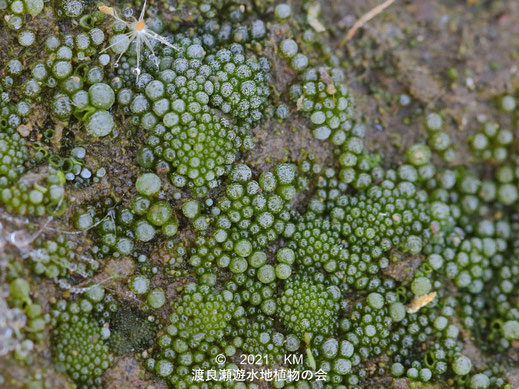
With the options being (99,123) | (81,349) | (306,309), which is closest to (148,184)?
(99,123)

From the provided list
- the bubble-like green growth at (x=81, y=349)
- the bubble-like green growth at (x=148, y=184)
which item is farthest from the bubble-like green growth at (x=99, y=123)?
the bubble-like green growth at (x=81, y=349)

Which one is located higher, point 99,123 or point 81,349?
point 99,123

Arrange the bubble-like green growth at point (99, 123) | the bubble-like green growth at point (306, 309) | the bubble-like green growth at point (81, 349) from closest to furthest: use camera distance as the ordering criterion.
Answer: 1. the bubble-like green growth at point (81, 349)
2. the bubble-like green growth at point (99, 123)
3. the bubble-like green growth at point (306, 309)

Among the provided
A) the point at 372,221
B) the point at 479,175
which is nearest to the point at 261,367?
the point at 372,221

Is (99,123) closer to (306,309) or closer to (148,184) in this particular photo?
(148,184)

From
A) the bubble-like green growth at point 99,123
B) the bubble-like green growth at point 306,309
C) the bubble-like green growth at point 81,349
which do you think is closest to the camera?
the bubble-like green growth at point 81,349

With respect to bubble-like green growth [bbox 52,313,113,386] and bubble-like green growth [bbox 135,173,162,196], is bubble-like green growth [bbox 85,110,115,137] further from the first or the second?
bubble-like green growth [bbox 52,313,113,386]

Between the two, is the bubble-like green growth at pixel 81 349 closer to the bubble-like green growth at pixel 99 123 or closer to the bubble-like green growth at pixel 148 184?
the bubble-like green growth at pixel 148 184

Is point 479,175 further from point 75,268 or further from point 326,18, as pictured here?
point 75,268

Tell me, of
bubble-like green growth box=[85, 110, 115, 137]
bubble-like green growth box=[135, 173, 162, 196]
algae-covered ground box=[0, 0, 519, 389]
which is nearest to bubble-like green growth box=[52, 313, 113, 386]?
algae-covered ground box=[0, 0, 519, 389]
